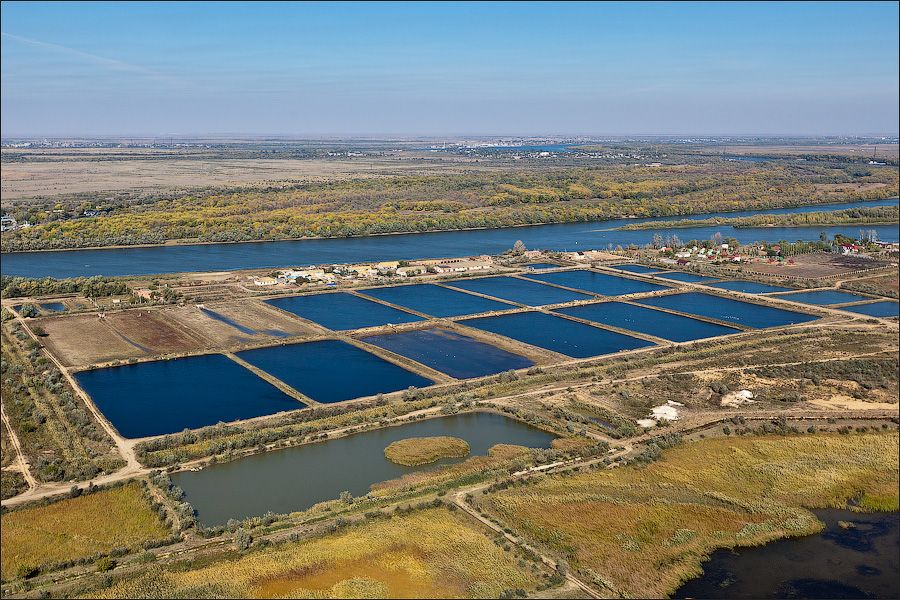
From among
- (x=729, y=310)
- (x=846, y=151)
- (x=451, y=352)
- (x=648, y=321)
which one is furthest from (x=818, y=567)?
(x=846, y=151)

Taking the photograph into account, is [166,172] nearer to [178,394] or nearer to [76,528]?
[178,394]

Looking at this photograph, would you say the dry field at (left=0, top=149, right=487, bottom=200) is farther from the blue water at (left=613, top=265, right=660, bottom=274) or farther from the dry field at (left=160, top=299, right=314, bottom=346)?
the blue water at (left=613, top=265, right=660, bottom=274)

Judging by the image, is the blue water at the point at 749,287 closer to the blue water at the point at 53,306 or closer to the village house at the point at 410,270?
the village house at the point at 410,270

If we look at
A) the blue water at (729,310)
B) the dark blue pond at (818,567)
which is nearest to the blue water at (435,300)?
the blue water at (729,310)

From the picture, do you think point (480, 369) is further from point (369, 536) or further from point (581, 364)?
point (369, 536)

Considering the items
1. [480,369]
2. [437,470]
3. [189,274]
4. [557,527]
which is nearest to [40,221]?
[189,274]

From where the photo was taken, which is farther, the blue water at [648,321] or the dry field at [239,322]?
the blue water at [648,321]

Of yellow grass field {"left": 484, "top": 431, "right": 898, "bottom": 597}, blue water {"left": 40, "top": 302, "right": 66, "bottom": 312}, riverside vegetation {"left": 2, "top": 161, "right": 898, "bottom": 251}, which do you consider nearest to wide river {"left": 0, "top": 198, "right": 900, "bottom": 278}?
riverside vegetation {"left": 2, "top": 161, "right": 898, "bottom": 251}
